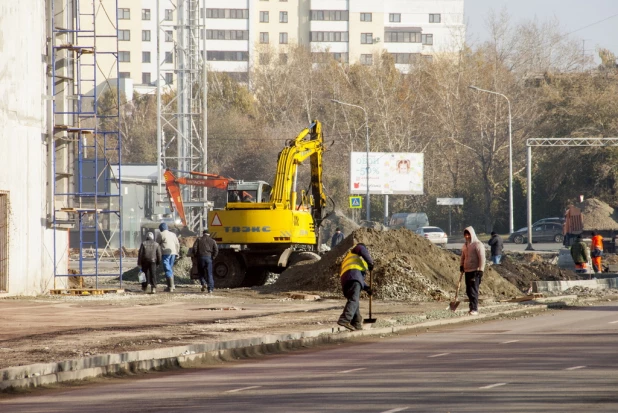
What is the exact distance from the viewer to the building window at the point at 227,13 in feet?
380

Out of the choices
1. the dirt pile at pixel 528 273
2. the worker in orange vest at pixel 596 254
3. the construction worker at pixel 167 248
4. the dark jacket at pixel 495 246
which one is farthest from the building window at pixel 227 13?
the construction worker at pixel 167 248

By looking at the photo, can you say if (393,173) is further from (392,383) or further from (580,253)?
(392,383)

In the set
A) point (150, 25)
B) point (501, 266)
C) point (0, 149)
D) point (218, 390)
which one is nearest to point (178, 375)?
point (218, 390)

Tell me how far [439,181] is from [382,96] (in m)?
8.00

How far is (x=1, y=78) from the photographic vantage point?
2600 centimetres

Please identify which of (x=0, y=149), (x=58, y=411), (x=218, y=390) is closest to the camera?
Answer: (x=58, y=411)

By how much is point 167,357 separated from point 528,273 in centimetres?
2068

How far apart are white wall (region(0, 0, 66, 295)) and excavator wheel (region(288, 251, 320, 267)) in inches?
293

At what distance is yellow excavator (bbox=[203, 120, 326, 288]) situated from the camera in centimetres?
3269

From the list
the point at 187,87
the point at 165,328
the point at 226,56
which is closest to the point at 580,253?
the point at 165,328

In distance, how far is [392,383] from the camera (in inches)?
461

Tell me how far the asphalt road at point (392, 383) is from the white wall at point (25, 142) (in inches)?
492

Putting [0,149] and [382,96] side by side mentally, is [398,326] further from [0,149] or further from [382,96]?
[382,96]

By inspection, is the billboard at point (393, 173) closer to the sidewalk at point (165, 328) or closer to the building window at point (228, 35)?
the building window at point (228, 35)
